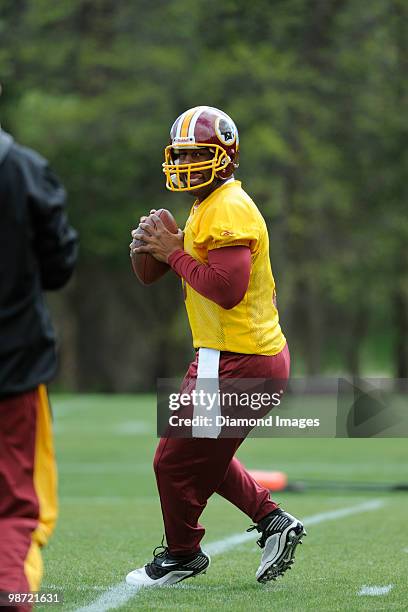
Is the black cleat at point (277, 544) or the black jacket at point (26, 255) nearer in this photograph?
the black jacket at point (26, 255)

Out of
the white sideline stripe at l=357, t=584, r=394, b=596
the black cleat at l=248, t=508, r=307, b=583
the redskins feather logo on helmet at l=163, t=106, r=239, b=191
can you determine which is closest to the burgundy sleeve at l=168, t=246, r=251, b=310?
the redskins feather logo on helmet at l=163, t=106, r=239, b=191

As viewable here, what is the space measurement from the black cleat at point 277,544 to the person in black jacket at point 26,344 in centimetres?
210

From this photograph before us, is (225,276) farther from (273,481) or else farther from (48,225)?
(273,481)

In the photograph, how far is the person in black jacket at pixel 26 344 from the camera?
4617mm

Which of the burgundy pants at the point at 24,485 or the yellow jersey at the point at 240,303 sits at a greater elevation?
the yellow jersey at the point at 240,303

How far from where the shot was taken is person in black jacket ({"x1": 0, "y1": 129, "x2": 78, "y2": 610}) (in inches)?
182

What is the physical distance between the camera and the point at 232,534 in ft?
30.3

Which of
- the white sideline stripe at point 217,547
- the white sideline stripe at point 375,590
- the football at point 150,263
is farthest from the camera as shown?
the football at point 150,263

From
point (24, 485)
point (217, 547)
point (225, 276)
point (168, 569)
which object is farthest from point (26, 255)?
point (217, 547)

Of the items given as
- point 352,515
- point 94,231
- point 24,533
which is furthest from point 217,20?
point 24,533

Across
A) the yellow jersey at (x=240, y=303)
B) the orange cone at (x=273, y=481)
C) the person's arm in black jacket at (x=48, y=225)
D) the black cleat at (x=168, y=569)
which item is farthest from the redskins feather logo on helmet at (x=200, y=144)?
the orange cone at (x=273, y=481)

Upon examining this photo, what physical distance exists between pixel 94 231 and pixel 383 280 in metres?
8.68

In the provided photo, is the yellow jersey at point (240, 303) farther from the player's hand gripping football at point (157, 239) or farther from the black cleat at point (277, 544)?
the black cleat at point (277, 544)

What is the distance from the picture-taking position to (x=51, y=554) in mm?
7816
